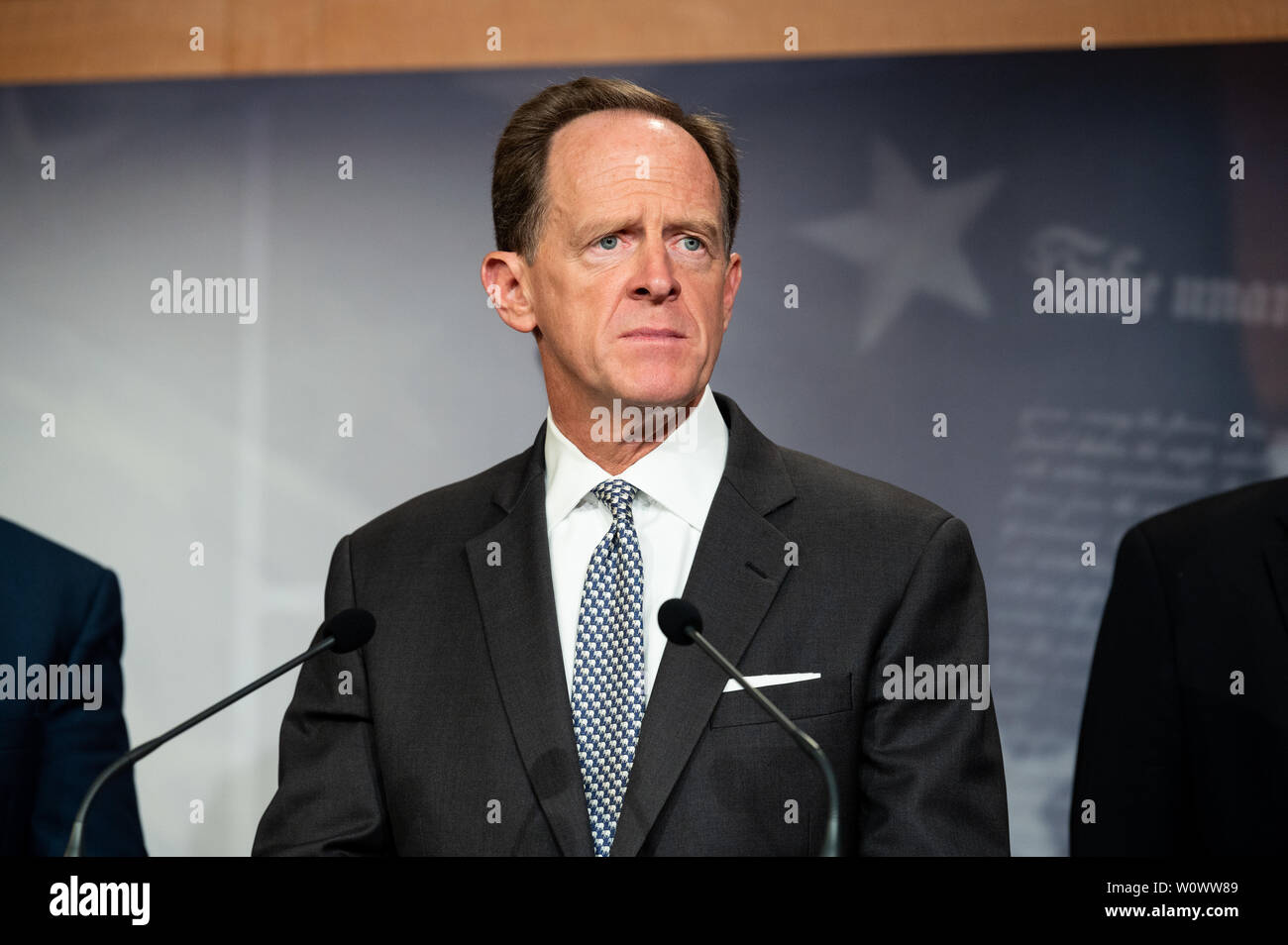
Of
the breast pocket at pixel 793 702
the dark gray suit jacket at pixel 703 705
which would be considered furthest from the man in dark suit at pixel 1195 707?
the breast pocket at pixel 793 702

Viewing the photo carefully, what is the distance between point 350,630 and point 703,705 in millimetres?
467

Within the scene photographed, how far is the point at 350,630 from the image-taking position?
1671mm

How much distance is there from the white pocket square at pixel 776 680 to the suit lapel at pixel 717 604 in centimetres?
2

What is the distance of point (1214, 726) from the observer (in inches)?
93.0

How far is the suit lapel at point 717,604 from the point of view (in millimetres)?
1782

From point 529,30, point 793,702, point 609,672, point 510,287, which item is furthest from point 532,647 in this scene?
point 529,30

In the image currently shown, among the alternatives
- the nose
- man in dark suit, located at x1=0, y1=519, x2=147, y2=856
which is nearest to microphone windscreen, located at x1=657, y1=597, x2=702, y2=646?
the nose

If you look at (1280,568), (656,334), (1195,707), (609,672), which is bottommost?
(1195,707)

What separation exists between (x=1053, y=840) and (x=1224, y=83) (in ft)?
5.34

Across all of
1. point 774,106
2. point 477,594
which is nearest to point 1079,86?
point 774,106

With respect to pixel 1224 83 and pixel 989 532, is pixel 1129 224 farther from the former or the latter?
pixel 989 532
